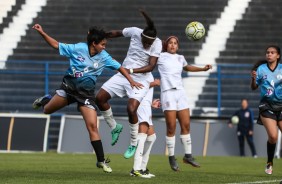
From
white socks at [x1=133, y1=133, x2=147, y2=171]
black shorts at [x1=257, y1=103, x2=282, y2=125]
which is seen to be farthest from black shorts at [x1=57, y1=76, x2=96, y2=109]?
black shorts at [x1=257, y1=103, x2=282, y2=125]

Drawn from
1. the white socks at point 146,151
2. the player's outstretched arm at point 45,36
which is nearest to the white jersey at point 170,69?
the white socks at point 146,151

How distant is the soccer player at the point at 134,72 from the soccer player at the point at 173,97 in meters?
1.43

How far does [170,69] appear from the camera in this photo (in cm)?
1590

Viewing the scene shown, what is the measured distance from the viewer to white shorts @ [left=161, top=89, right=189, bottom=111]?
15.6m

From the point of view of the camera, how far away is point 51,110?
44.6 ft

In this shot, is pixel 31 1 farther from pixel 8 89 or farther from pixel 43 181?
pixel 43 181

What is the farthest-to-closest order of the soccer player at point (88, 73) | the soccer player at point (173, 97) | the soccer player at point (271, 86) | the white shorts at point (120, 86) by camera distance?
the soccer player at point (173, 97)
the white shorts at point (120, 86)
the soccer player at point (271, 86)
the soccer player at point (88, 73)

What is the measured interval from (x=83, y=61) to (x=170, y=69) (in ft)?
10.1

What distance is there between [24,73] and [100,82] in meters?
2.40

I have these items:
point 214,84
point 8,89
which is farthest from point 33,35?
point 214,84

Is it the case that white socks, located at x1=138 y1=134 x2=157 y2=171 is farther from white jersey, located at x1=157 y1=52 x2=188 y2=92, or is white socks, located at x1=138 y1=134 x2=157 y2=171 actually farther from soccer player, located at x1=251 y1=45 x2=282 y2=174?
white jersey, located at x1=157 y1=52 x2=188 y2=92

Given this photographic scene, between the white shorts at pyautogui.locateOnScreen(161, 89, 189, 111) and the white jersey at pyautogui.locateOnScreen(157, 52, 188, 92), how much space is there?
113mm

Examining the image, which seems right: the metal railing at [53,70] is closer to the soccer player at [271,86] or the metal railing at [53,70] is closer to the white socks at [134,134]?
the soccer player at [271,86]

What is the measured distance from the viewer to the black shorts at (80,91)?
13219mm
